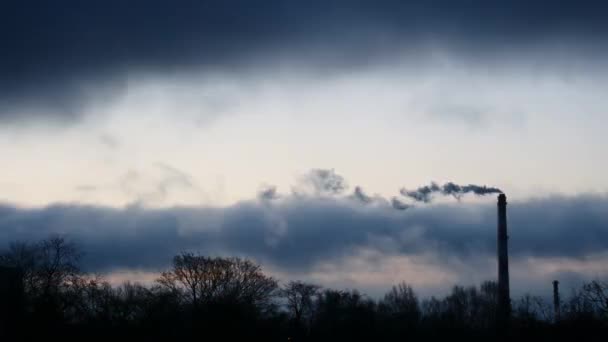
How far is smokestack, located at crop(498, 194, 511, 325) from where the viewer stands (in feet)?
222

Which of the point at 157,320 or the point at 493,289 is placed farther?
the point at 493,289

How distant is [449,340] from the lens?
71375mm

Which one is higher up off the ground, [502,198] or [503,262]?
[502,198]

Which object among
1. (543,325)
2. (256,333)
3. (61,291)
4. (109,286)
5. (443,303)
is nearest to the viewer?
(543,325)

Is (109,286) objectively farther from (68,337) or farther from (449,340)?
(449,340)

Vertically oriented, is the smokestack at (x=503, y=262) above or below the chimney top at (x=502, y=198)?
below

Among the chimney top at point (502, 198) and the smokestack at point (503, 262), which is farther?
the chimney top at point (502, 198)

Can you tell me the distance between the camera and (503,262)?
69.4m

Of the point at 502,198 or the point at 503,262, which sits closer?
the point at 503,262

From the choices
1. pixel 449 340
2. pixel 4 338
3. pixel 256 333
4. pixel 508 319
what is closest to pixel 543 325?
pixel 508 319

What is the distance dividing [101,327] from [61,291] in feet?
25.7

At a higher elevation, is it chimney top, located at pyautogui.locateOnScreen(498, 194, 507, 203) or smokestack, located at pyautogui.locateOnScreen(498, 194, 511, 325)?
chimney top, located at pyautogui.locateOnScreen(498, 194, 507, 203)

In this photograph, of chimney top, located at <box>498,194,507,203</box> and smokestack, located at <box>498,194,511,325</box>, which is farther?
chimney top, located at <box>498,194,507,203</box>

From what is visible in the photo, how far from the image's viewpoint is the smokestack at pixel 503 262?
6775cm
